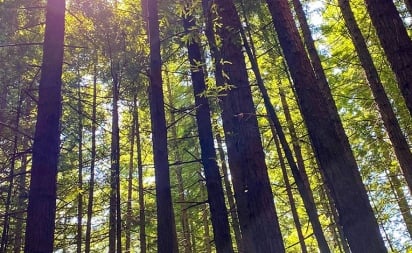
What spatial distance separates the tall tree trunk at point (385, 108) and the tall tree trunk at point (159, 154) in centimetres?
480

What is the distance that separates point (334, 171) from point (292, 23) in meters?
2.20

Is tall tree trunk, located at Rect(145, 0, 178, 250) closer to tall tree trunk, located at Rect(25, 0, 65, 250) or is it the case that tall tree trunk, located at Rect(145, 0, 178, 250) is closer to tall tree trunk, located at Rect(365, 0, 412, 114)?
tall tree trunk, located at Rect(25, 0, 65, 250)

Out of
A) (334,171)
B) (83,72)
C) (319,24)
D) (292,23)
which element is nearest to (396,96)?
(319,24)

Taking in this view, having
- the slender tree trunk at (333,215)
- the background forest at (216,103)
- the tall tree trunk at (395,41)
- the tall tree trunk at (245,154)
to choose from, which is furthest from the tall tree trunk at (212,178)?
the slender tree trunk at (333,215)

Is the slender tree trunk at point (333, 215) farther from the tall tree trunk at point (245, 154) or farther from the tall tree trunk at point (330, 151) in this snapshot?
the tall tree trunk at point (245, 154)

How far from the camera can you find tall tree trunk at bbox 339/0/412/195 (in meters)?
7.40

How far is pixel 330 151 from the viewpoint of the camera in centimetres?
451

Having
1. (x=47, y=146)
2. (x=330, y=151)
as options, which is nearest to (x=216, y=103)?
(x=330, y=151)

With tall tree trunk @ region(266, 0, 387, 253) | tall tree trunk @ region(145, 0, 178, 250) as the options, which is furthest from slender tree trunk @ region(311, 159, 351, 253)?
tall tree trunk @ region(145, 0, 178, 250)

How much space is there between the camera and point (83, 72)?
1212 cm

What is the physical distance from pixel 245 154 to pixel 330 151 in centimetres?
101

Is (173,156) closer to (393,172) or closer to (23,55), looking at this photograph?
(23,55)

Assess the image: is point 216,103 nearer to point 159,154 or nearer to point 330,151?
point 159,154

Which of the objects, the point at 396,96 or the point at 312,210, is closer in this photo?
the point at 312,210
